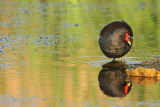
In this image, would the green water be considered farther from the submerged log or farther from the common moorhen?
the submerged log

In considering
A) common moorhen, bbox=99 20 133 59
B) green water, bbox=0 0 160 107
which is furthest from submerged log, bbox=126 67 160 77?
common moorhen, bbox=99 20 133 59

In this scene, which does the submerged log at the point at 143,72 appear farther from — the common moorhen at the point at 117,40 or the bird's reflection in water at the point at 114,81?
the common moorhen at the point at 117,40

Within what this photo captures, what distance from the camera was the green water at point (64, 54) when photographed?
870cm

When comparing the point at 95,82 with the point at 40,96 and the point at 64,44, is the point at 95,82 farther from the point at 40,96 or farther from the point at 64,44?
the point at 64,44

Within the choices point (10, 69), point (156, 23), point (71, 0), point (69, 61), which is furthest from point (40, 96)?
point (71, 0)

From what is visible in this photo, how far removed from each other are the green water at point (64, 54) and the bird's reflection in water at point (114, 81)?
152mm

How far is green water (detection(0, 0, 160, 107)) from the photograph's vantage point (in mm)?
8698

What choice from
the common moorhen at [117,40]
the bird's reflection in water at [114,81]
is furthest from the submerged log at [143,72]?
the common moorhen at [117,40]

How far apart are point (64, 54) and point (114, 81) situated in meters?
4.16

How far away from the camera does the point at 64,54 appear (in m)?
14.0

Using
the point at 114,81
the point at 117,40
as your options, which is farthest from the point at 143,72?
the point at 117,40

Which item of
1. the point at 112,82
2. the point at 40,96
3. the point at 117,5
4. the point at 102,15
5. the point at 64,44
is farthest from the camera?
the point at 117,5

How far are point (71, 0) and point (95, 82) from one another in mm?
25060

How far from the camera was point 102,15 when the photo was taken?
25250mm
